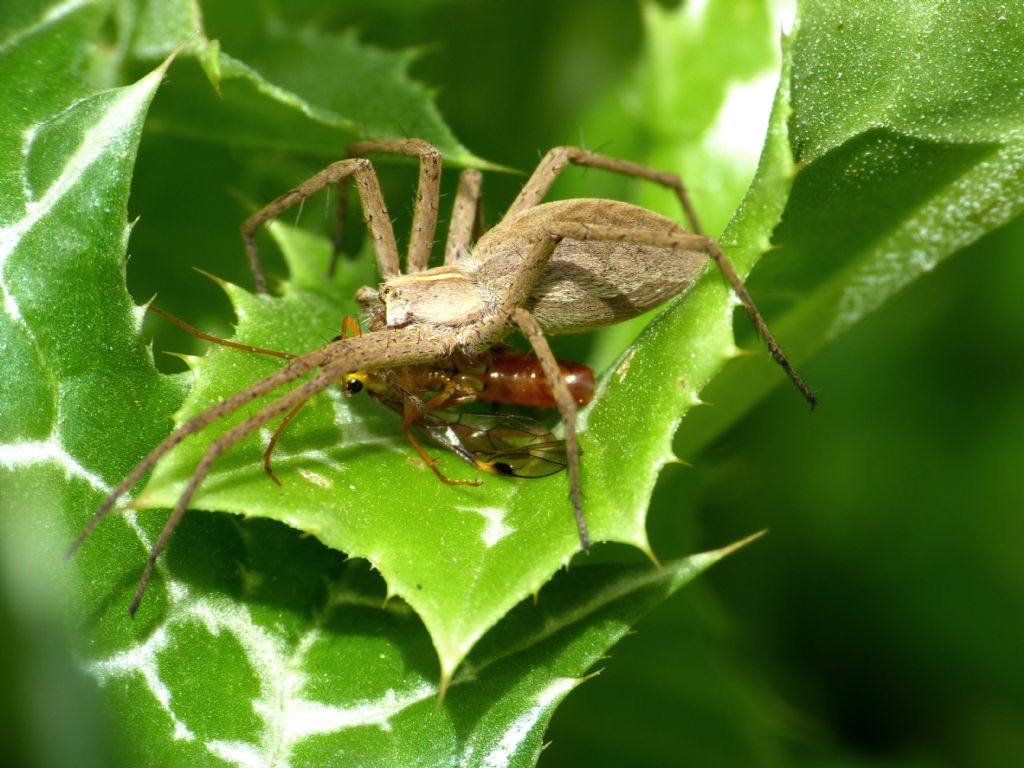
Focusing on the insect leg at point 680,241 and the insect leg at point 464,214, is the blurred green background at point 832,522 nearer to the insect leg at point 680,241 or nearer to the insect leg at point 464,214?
the insect leg at point 464,214

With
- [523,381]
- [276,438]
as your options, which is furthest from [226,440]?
[523,381]

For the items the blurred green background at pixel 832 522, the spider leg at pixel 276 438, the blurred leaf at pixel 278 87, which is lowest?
the blurred green background at pixel 832 522

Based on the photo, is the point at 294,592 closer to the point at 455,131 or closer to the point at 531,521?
the point at 531,521

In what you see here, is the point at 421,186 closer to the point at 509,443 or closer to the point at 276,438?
the point at 509,443

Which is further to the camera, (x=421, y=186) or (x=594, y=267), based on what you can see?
(x=421, y=186)

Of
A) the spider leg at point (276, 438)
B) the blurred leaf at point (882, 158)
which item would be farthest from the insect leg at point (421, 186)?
the blurred leaf at point (882, 158)

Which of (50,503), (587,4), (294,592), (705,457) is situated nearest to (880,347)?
(705,457)

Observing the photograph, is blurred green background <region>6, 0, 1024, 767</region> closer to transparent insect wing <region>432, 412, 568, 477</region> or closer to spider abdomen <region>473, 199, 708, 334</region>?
spider abdomen <region>473, 199, 708, 334</region>
